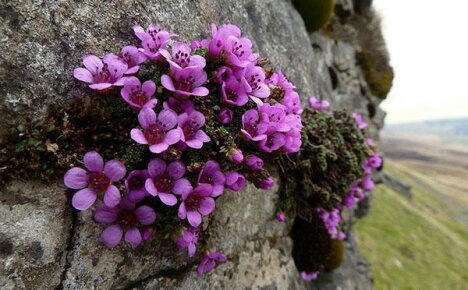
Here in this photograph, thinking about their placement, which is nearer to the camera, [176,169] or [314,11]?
[176,169]

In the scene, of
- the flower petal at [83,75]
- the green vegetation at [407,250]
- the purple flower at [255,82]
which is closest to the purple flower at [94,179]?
the flower petal at [83,75]

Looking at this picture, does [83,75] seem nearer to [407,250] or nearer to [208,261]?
[208,261]

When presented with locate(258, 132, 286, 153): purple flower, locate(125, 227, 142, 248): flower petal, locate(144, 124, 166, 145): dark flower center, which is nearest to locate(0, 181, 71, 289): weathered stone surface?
locate(125, 227, 142, 248): flower petal

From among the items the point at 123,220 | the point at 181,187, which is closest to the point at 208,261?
the point at 123,220

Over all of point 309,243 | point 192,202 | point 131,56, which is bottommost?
point 309,243

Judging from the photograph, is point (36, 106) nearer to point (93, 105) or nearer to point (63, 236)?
point (93, 105)
